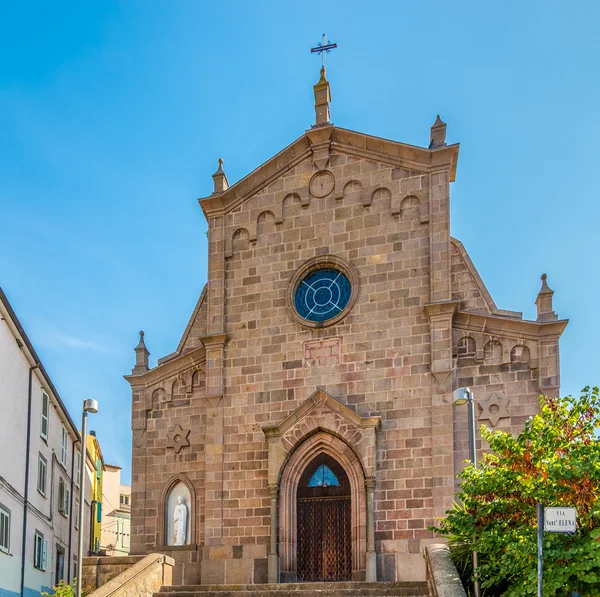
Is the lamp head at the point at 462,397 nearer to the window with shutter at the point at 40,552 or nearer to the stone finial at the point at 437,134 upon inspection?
the stone finial at the point at 437,134

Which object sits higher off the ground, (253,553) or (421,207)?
(421,207)

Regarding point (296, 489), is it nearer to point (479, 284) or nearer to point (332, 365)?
point (332, 365)

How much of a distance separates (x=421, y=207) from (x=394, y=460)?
647cm

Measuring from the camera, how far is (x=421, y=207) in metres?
23.0

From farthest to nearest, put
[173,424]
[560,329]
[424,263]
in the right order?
[173,424] < [424,263] < [560,329]

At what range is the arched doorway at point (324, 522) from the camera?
69.7 feet

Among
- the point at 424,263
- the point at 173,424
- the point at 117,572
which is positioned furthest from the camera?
the point at 173,424

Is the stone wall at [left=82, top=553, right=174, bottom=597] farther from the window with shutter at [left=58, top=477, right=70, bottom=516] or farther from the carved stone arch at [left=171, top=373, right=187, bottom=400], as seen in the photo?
the window with shutter at [left=58, top=477, right=70, bottom=516]

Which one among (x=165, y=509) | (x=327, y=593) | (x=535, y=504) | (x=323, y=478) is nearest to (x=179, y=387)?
(x=165, y=509)

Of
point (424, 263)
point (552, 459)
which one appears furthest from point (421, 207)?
point (552, 459)

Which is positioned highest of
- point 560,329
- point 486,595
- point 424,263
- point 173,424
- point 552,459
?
point 424,263

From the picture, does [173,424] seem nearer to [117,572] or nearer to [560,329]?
[117,572]

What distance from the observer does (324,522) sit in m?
21.7

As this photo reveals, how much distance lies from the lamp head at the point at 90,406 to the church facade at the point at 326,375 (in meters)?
5.16
